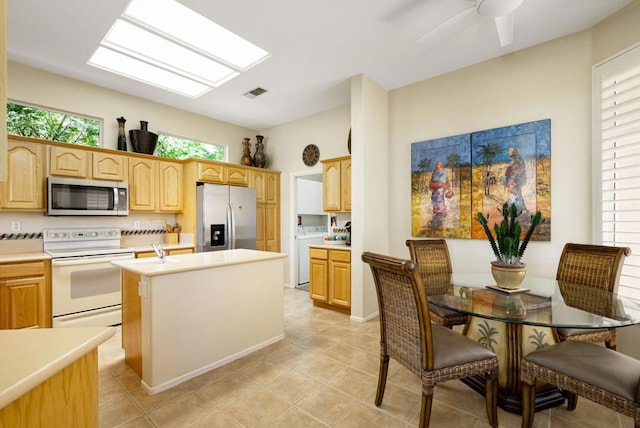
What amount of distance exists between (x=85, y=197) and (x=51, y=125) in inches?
39.5

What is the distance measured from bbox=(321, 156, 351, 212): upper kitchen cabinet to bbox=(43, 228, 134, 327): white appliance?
2.68 m

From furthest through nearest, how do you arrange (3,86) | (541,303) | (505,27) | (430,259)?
(430,259) < (505,27) < (541,303) < (3,86)

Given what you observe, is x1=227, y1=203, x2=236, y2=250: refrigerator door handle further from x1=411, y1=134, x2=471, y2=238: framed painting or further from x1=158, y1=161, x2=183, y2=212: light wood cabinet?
x1=411, y1=134, x2=471, y2=238: framed painting

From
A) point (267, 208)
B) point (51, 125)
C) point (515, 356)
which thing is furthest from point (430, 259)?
point (51, 125)

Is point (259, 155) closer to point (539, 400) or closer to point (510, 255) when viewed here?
point (510, 255)

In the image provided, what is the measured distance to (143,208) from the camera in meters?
3.97

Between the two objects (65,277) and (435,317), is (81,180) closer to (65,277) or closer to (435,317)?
(65,277)

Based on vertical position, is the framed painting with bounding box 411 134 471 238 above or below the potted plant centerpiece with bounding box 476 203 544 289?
above

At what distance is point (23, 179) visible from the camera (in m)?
3.10

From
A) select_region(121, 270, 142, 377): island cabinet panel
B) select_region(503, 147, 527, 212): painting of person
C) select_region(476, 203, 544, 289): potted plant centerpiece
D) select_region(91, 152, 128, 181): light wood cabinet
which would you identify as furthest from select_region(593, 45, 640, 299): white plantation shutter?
select_region(91, 152, 128, 181): light wood cabinet

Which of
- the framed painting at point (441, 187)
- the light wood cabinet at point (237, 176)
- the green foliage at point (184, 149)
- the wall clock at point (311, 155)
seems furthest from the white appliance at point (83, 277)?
the framed painting at point (441, 187)

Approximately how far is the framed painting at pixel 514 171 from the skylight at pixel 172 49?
8.70 ft

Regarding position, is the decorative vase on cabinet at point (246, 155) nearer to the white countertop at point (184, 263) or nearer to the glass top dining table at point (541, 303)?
the white countertop at point (184, 263)

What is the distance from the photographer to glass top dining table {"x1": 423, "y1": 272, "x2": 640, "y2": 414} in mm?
1556
